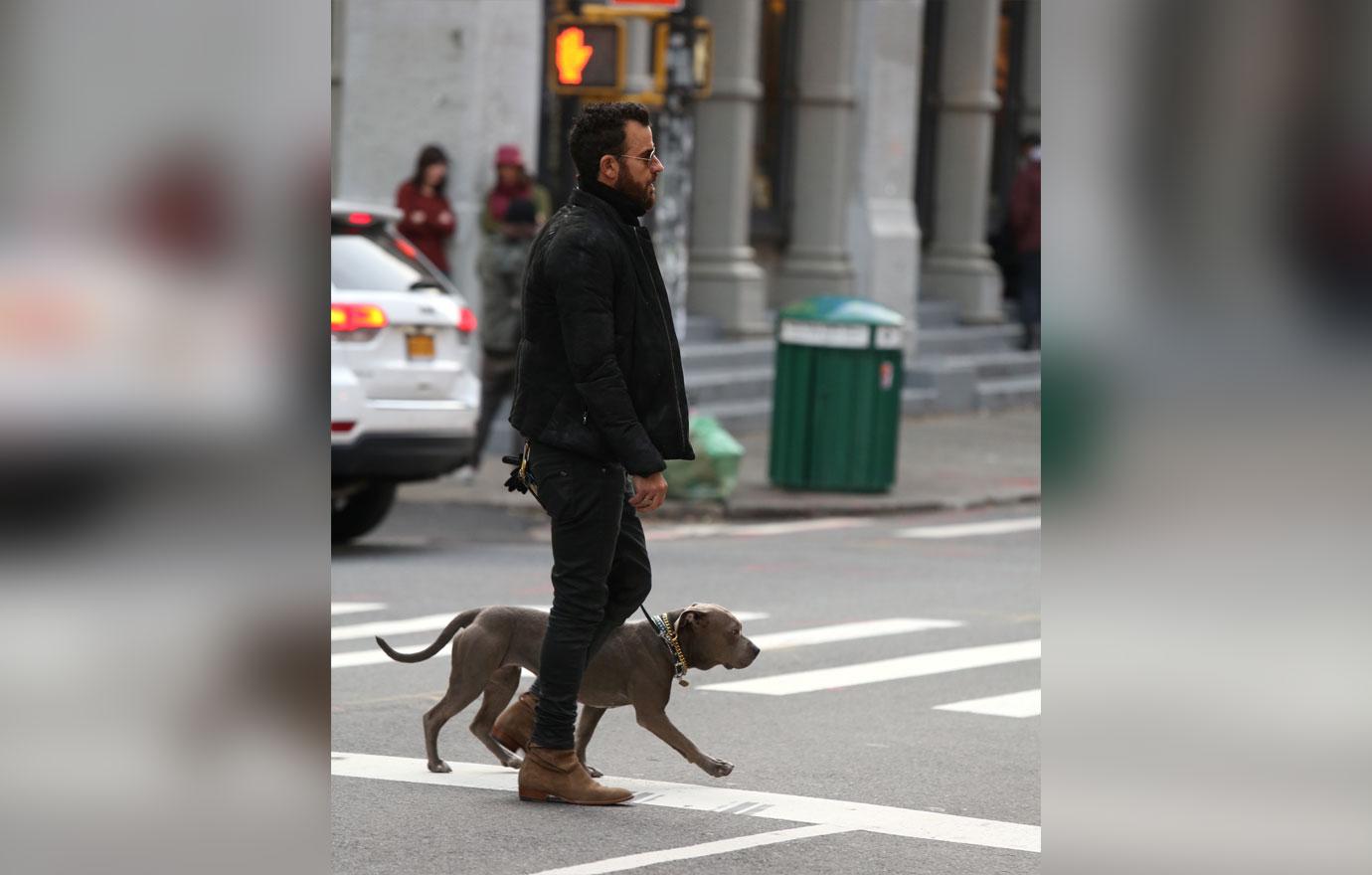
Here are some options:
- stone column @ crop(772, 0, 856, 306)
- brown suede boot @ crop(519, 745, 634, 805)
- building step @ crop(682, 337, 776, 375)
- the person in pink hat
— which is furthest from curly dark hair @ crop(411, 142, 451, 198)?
brown suede boot @ crop(519, 745, 634, 805)

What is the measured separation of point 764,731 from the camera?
8016mm

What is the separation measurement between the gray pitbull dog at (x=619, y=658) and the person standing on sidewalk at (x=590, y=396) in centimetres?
15

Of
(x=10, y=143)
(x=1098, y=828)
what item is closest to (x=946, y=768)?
(x=1098, y=828)

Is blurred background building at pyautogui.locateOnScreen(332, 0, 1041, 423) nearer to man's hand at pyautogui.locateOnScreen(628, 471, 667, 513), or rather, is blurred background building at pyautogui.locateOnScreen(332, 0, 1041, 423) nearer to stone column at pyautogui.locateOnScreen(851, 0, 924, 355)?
stone column at pyautogui.locateOnScreen(851, 0, 924, 355)

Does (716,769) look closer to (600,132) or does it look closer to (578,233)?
(578,233)

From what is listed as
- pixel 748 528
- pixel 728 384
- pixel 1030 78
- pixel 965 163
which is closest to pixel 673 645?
pixel 748 528

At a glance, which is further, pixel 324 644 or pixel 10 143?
pixel 324 644

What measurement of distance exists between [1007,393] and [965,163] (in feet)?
9.07

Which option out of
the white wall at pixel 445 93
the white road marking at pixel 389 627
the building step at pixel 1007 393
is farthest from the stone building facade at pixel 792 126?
the white road marking at pixel 389 627

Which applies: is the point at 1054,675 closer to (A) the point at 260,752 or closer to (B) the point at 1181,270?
(B) the point at 1181,270

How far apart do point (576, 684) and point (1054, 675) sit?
3.15 meters

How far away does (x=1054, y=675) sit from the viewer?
137 inches

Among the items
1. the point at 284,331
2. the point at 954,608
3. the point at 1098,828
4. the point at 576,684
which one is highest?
the point at 284,331

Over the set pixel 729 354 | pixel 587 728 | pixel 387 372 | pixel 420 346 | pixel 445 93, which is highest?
pixel 445 93
